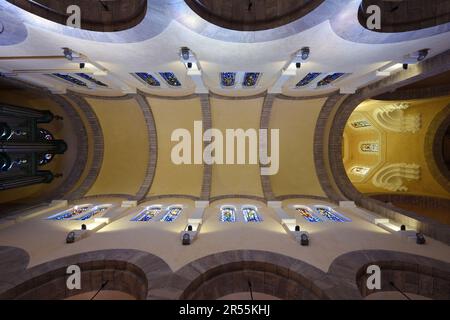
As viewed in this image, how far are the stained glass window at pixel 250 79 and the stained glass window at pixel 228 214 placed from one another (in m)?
5.58

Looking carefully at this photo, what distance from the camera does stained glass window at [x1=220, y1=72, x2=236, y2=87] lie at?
9.28m

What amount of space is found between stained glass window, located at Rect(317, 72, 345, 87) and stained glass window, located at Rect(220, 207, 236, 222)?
6.59 m

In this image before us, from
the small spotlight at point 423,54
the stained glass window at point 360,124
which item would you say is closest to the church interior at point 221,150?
the small spotlight at point 423,54

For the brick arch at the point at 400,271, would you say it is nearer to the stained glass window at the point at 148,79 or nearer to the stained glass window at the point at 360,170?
the stained glass window at the point at 148,79

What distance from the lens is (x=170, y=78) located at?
32.3 ft

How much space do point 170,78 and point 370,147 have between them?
1355 cm

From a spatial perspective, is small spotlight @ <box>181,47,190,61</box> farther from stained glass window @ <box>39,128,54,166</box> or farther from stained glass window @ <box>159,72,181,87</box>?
stained glass window @ <box>39,128,54,166</box>

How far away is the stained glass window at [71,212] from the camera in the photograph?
929 cm

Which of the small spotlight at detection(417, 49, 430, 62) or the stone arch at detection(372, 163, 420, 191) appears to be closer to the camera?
the small spotlight at detection(417, 49, 430, 62)

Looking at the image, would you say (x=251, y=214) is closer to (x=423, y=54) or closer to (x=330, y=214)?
(x=330, y=214)

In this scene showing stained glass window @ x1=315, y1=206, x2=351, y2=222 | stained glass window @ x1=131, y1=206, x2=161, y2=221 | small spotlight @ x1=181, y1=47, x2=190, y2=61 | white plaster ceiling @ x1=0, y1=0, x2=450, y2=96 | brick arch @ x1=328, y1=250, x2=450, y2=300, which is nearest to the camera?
brick arch @ x1=328, y1=250, x2=450, y2=300

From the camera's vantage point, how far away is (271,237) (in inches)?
289

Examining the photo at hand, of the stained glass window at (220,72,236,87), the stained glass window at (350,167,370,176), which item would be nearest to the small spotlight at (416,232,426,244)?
the stained glass window at (220,72,236,87)

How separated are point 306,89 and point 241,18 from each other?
5.82 meters
